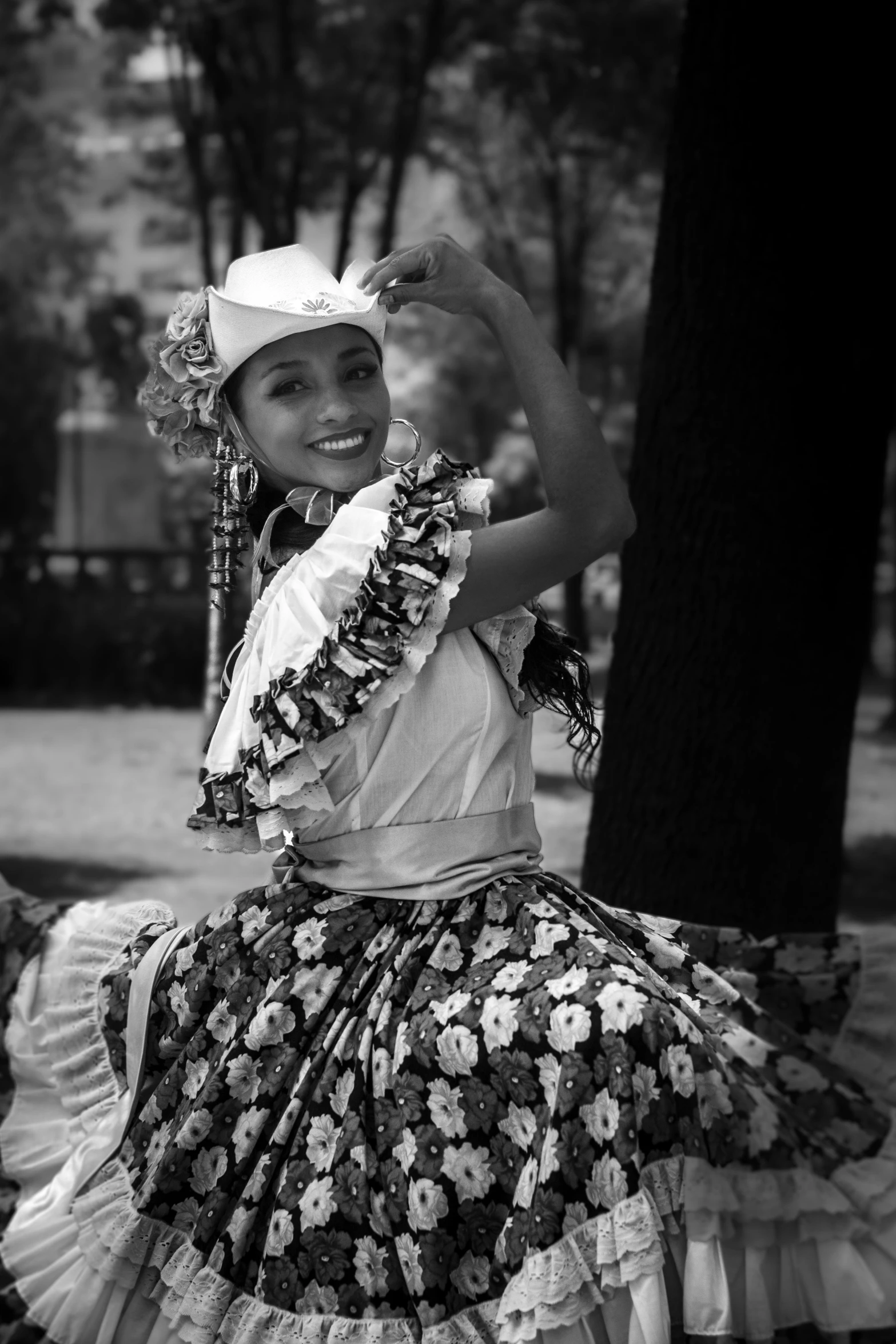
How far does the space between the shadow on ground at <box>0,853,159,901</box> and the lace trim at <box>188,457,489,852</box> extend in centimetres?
A: 535

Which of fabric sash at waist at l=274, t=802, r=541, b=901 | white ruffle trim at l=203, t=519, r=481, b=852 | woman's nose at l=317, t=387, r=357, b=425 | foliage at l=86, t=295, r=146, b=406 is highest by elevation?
foliage at l=86, t=295, r=146, b=406

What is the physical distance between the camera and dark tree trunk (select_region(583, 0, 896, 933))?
3.94 meters

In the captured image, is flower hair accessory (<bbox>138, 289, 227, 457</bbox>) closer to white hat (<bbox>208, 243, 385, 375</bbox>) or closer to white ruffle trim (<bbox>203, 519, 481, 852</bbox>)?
white hat (<bbox>208, 243, 385, 375</bbox>)

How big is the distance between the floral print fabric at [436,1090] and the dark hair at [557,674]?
0.34 m

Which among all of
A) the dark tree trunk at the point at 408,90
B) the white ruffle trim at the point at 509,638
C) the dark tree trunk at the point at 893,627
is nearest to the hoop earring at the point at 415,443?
the white ruffle trim at the point at 509,638

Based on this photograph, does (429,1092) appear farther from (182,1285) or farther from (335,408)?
(335,408)

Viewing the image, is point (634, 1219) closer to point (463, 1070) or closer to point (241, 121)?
point (463, 1070)

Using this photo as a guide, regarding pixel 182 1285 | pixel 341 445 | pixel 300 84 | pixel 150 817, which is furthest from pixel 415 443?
pixel 300 84

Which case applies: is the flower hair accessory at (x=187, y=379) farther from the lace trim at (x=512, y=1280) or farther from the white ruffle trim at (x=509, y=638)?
the lace trim at (x=512, y=1280)

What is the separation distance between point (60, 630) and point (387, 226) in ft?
23.5

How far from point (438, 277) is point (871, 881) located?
639 cm

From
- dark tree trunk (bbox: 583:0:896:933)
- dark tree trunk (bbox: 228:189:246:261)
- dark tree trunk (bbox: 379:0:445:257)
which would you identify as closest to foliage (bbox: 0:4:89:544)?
dark tree trunk (bbox: 228:189:246:261)

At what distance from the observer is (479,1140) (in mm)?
2320

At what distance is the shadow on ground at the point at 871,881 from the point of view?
24.5 feet
